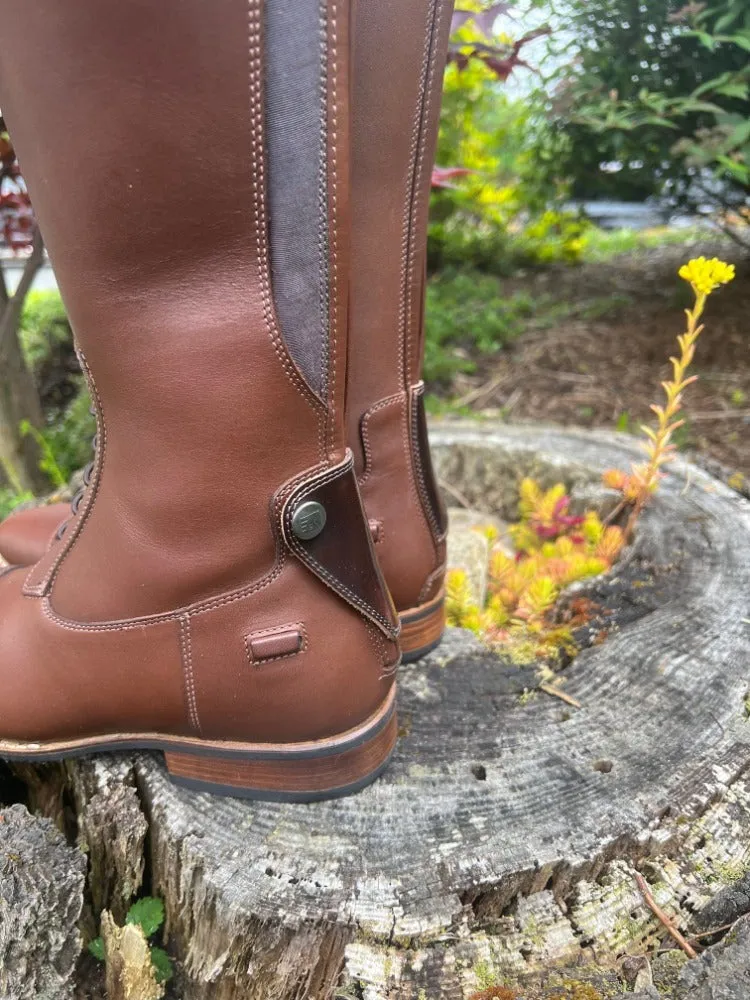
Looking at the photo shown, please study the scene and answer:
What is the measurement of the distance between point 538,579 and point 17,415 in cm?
177

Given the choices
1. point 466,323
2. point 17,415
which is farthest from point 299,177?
point 466,323

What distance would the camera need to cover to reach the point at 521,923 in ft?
2.55

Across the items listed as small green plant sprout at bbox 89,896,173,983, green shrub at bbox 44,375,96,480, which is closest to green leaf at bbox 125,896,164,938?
small green plant sprout at bbox 89,896,173,983

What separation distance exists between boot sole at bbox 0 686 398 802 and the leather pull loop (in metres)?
0.15

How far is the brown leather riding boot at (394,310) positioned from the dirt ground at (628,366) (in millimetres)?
1246

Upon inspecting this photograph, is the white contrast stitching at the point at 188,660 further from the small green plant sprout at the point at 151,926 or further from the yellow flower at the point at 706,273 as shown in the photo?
the yellow flower at the point at 706,273

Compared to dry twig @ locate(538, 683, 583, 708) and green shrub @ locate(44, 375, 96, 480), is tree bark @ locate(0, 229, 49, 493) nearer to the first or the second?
green shrub @ locate(44, 375, 96, 480)

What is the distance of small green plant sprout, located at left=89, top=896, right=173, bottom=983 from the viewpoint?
86cm

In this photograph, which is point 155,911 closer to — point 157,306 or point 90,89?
point 157,306

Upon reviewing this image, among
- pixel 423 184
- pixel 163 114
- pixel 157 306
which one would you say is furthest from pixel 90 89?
pixel 423 184

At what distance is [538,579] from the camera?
4.19 ft

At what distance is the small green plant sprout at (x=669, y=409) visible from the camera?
44.0 inches

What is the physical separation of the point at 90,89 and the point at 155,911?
0.88 metres

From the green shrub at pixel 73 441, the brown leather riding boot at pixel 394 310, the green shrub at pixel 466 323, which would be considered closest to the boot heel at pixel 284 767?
the brown leather riding boot at pixel 394 310
